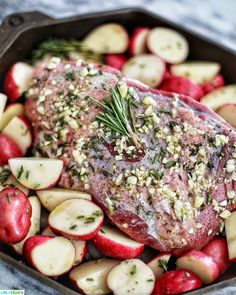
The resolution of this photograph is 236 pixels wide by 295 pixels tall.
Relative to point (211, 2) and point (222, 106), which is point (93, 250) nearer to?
point (222, 106)

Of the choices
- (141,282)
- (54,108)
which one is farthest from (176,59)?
(141,282)

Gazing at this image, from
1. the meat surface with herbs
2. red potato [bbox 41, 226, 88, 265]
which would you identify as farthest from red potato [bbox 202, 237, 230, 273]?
red potato [bbox 41, 226, 88, 265]

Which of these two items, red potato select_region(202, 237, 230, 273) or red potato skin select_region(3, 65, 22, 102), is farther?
red potato skin select_region(3, 65, 22, 102)

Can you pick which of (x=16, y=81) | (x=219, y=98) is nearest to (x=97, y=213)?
(x=16, y=81)

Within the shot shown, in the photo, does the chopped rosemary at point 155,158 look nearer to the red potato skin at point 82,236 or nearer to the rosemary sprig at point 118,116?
the rosemary sprig at point 118,116

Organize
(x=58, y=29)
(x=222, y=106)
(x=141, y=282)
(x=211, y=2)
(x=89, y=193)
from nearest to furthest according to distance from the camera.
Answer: (x=141, y=282)
(x=89, y=193)
(x=222, y=106)
(x=58, y=29)
(x=211, y=2)

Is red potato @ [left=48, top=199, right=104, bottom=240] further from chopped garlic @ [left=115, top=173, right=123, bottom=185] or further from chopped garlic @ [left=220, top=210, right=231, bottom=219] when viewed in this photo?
chopped garlic @ [left=220, top=210, right=231, bottom=219]
